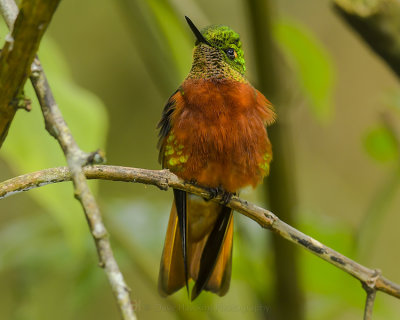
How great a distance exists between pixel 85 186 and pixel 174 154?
118 centimetres

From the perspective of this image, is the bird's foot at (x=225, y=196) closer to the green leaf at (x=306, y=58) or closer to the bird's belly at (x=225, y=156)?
the bird's belly at (x=225, y=156)

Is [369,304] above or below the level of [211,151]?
below

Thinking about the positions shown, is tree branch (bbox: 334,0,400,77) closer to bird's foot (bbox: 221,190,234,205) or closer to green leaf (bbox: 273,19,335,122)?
green leaf (bbox: 273,19,335,122)

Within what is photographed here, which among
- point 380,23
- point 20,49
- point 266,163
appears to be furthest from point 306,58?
point 20,49

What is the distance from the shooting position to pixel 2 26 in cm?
151

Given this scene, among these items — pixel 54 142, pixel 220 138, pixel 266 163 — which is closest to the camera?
pixel 54 142

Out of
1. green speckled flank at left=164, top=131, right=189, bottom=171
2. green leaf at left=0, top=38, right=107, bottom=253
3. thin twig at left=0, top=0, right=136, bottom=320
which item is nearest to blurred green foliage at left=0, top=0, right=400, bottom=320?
green leaf at left=0, top=38, right=107, bottom=253

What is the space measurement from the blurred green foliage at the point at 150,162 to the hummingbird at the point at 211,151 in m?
0.15

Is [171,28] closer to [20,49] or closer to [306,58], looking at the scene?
[306,58]

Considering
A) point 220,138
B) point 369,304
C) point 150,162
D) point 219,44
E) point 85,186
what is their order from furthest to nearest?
point 150,162 → point 219,44 → point 220,138 → point 369,304 → point 85,186

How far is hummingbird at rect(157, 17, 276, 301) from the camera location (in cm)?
202

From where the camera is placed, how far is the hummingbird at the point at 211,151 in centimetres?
202

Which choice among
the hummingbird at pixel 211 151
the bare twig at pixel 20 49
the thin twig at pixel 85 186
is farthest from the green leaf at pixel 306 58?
the bare twig at pixel 20 49

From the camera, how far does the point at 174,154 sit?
204 centimetres
